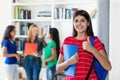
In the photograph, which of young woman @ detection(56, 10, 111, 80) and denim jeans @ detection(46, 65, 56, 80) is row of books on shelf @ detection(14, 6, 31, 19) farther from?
young woman @ detection(56, 10, 111, 80)

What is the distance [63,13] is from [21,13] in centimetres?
105

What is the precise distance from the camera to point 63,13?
17.4 feet

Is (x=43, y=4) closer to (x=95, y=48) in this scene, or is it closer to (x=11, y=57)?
(x=11, y=57)

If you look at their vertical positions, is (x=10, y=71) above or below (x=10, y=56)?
below

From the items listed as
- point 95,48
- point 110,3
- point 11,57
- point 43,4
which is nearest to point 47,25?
point 43,4

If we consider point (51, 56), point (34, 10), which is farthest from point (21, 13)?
point (51, 56)

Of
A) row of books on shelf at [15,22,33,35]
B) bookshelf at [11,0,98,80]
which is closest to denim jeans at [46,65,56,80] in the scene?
bookshelf at [11,0,98,80]

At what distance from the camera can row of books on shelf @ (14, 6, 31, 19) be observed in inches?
222

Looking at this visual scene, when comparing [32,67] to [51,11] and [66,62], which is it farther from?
[66,62]

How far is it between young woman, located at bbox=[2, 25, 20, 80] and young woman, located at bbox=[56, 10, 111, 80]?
255 cm

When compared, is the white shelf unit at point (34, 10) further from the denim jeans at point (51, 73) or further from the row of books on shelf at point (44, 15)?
the denim jeans at point (51, 73)
